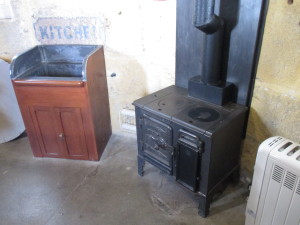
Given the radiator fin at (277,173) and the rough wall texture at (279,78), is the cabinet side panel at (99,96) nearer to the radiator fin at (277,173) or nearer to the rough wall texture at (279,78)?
the rough wall texture at (279,78)

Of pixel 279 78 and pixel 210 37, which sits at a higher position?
pixel 210 37

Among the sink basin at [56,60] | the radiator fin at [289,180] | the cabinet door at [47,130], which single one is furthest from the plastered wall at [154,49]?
the cabinet door at [47,130]

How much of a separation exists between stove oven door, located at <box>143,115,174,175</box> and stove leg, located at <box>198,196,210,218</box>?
0.87 ft

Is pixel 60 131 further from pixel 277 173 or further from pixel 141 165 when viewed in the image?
pixel 277 173

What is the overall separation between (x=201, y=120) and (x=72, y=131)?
44.2 inches

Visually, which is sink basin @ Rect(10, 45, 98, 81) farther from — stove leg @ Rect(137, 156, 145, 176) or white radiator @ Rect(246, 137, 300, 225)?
white radiator @ Rect(246, 137, 300, 225)

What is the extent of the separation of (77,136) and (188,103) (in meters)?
0.99

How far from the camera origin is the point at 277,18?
4.25ft

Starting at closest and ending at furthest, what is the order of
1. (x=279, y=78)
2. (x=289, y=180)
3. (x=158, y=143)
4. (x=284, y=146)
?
(x=289, y=180)
(x=284, y=146)
(x=279, y=78)
(x=158, y=143)

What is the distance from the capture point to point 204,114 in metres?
1.49

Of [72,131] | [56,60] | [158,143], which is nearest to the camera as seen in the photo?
[158,143]

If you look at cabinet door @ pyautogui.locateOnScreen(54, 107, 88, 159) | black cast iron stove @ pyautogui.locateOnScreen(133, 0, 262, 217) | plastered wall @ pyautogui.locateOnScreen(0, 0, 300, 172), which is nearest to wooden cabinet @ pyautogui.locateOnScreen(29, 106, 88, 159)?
cabinet door @ pyautogui.locateOnScreen(54, 107, 88, 159)

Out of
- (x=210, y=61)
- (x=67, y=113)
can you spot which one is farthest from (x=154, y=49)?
(x=67, y=113)

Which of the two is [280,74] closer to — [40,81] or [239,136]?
[239,136]
